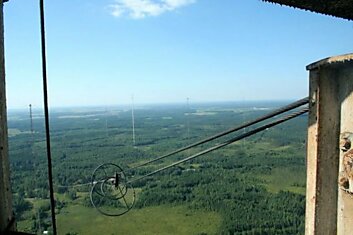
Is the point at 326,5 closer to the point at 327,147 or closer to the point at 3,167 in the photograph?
the point at 327,147

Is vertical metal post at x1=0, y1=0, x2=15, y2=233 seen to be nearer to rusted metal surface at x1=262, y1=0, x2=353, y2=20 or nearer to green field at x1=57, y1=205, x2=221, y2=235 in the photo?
rusted metal surface at x1=262, y1=0, x2=353, y2=20

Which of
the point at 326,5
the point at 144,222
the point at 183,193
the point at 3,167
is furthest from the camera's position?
the point at 183,193

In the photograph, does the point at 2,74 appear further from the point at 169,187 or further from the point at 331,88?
the point at 169,187

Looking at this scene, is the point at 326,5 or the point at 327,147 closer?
the point at 327,147

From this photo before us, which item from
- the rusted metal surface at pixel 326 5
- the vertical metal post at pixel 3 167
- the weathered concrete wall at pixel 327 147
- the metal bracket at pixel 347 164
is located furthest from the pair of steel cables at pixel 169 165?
the vertical metal post at pixel 3 167

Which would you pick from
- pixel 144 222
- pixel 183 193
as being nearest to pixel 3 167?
pixel 144 222

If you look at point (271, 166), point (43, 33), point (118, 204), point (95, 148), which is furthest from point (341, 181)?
point (95, 148)

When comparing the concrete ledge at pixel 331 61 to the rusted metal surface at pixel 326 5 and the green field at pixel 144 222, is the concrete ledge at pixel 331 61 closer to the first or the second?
the rusted metal surface at pixel 326 5
